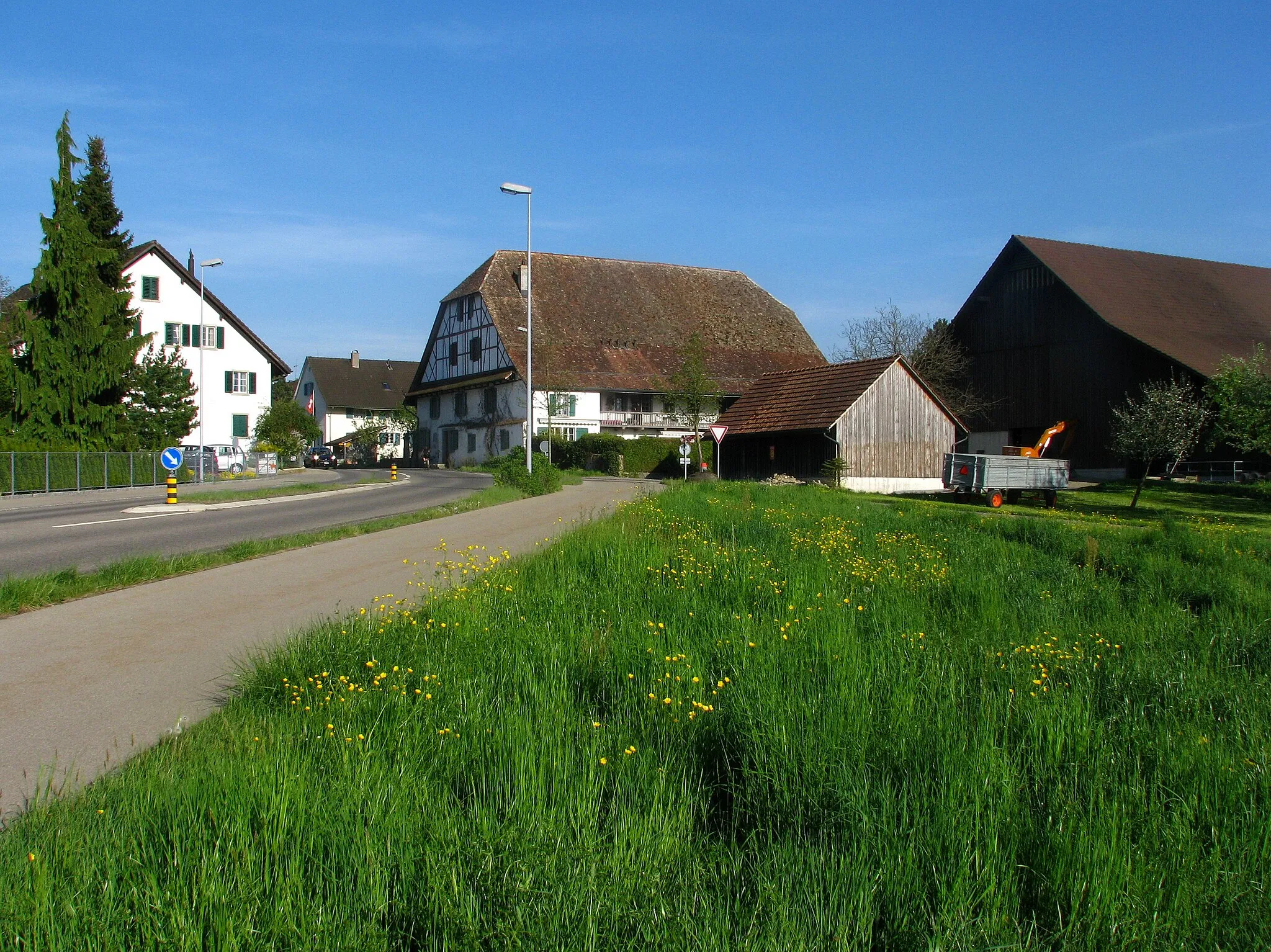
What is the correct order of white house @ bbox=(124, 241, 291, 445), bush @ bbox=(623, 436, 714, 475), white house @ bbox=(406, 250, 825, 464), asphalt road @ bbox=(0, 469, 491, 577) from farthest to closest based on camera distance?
white house @ bbox=(406, 250, 825, 464)
white house @ bbox=(124, 241, 291, 445)
bush @ bbox=(623, 436, 714, 475)
asphalt road @ bbox=(0, 469, 491, 577)

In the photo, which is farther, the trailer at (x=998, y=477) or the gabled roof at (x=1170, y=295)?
the gabled roof at (x=1170, y=295)

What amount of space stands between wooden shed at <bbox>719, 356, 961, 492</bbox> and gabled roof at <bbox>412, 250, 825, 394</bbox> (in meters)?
20.5

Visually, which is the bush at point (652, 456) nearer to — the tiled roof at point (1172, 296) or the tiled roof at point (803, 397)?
the tiled roof at point (803, 397)

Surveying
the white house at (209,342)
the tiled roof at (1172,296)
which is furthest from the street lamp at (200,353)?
the tiled roof at (1172,296)

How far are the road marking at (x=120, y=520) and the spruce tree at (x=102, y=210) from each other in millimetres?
22415

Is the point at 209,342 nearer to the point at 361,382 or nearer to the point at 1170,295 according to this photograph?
the point at 361,382

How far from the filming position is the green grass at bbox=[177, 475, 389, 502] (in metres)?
30.3

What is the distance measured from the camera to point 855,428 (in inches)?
1644

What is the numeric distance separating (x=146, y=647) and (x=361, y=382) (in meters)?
97.3

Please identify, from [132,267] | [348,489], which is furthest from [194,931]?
[132,267]

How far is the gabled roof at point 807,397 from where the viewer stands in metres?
42.0

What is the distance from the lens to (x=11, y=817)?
4344mm

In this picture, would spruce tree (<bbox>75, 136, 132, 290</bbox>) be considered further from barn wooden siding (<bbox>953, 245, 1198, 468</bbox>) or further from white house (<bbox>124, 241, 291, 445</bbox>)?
barn wooden siding (<bbox>953, 245, 1198, 468</bbox>)

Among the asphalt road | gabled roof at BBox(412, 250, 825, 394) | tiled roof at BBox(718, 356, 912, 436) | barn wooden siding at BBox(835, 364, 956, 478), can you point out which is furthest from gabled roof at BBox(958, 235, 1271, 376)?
the asphalt road
